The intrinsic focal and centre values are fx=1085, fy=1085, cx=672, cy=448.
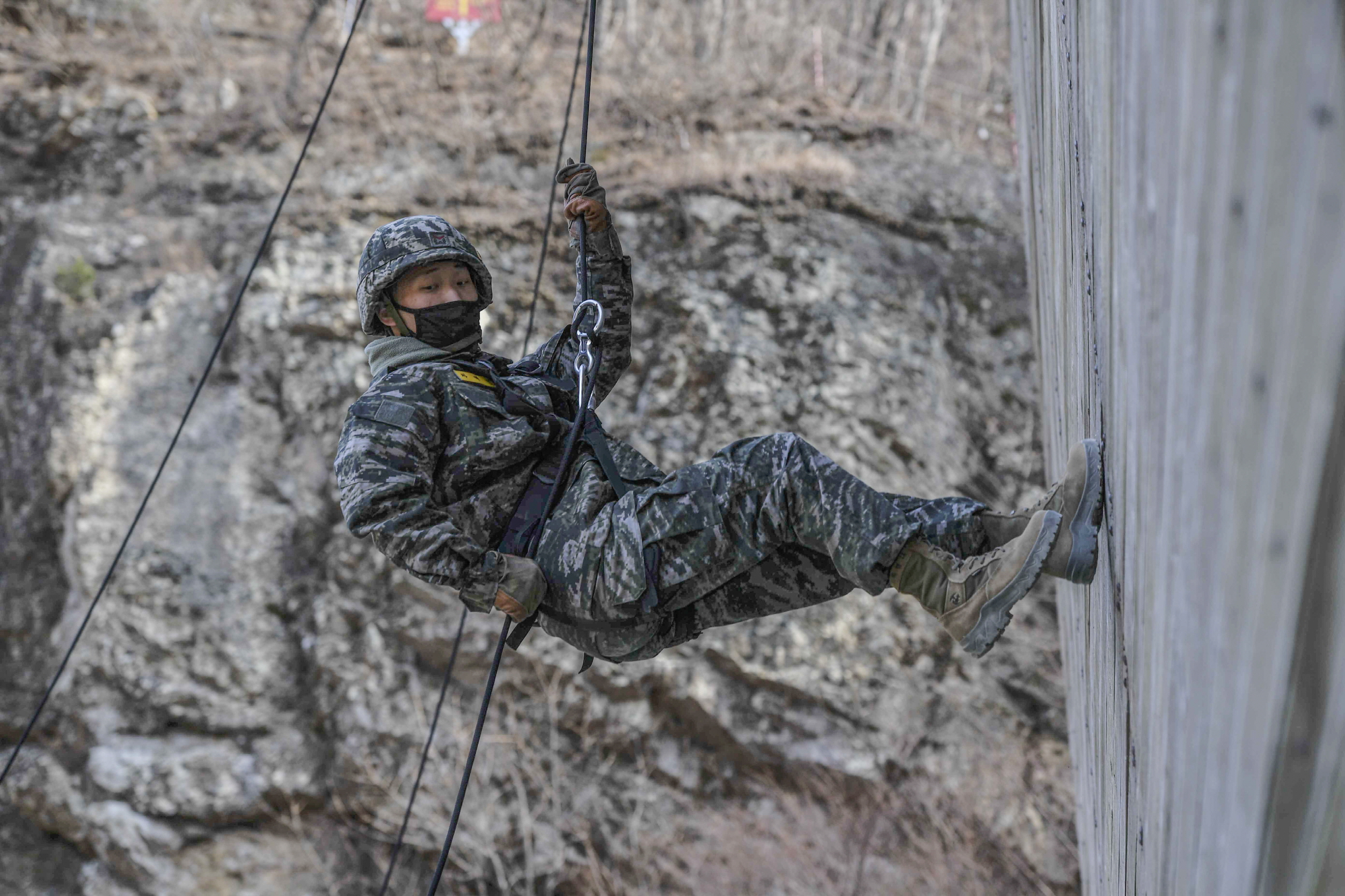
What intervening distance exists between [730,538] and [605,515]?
0.36 m

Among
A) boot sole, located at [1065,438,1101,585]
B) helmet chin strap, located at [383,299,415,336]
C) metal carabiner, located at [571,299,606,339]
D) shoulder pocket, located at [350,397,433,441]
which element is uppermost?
metal carabiner, located at [571,299,606,339]

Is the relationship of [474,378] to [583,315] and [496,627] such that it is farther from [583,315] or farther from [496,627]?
[496,627]

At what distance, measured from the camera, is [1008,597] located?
2.48 metres

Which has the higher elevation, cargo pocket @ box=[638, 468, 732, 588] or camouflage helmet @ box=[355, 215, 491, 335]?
camouflage helmet @ box=[355, 215, 491, 335]

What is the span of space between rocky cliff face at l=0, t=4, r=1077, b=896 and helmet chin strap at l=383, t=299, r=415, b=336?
5690 millimetres

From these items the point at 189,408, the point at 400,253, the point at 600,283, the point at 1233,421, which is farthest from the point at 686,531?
the point at 189,408

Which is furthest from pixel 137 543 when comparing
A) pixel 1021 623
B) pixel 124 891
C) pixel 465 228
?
pixel 1021 623

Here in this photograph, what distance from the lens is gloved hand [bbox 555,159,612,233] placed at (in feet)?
11.6

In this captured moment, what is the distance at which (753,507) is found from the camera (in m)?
2.91

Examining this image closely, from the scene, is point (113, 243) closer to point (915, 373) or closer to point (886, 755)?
point (915, 373)

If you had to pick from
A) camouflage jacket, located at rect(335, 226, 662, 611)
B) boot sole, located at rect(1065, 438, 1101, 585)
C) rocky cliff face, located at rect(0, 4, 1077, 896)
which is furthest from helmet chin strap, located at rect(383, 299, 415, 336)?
rocky cliff face, located at rect(0, 4, 1077, 896)

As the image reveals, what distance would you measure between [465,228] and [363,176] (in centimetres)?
125

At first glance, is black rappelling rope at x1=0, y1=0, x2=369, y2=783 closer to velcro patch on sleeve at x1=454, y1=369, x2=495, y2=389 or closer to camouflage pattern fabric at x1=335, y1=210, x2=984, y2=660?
velcro patch on sleeve at x1=454, y1=369, x2=495, y2=389

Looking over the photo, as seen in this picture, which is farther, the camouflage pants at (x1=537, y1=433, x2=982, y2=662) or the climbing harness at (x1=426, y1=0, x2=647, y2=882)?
the climbing harness at (x1=426, y1=0, x2=647, y2=882)
